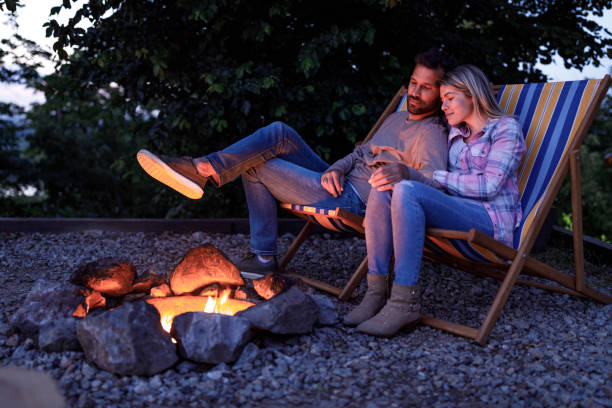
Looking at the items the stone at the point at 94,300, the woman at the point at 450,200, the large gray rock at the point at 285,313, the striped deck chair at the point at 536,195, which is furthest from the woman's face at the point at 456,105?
the stone at the point at 94,300

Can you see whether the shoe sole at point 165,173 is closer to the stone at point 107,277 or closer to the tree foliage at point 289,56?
the stone at point 107,277

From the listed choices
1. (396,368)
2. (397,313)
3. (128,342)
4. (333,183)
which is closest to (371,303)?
(397,313)

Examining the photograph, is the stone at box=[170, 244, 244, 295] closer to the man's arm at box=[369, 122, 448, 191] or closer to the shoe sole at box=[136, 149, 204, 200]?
the shoe sole at box=[136, 149, 204, 200]

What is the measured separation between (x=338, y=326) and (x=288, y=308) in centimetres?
38

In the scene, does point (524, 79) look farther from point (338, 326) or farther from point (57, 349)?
point (57, 349)

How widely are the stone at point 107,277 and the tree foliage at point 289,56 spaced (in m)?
1.64

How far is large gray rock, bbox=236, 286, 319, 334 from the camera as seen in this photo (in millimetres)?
2244

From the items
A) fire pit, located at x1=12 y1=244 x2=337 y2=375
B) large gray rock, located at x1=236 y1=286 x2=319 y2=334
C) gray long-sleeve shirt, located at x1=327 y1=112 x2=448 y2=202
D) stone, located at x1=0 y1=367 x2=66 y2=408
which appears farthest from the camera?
gray long-sleeve shirt, located at x1=327 y1=112 x2=448 y2=202

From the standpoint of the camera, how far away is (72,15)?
293cm

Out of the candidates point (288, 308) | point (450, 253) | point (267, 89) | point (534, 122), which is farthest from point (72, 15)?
point (534, 122)

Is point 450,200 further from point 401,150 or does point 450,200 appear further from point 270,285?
point 270,285

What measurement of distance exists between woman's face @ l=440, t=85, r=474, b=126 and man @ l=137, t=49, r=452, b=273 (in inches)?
6.1

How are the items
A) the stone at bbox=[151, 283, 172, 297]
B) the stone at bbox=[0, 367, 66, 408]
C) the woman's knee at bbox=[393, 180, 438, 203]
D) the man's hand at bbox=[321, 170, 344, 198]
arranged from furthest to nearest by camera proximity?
the man's hand at bbox=[321, 170, 344, 198], the stone at bbox=[151, 283, 172, 297], the woman's knee at bbox=[393, 180, 438, 203], the stone at bbox=[0, 367, 66, 408]

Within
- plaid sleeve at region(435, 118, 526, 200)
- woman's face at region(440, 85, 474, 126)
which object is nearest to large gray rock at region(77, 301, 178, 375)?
plaid sleeve at region(435, 118, 526, 200)
